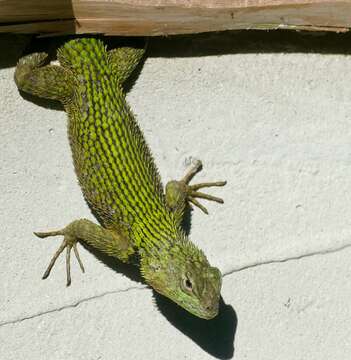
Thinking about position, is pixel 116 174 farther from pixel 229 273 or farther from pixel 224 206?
pixel 229 273

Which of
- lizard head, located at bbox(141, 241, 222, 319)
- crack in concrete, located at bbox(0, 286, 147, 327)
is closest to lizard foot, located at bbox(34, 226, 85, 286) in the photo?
crack in concrete, located at bbox(0, 286, 147, 327)

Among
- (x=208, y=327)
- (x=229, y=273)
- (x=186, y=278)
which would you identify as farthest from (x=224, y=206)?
(x=186, y=278)

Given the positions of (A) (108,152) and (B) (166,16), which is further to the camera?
(B) (166,16)

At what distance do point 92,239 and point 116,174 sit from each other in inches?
12.0

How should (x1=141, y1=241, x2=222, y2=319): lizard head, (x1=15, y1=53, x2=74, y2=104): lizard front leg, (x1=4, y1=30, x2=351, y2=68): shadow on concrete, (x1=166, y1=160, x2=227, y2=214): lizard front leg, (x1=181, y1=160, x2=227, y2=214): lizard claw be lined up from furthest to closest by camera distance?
(x1=181, y1=160, x2=227, y2=214): lizard claw < (x1=166, y1=160, x2=227, y2=214): lizard front leg < (x1=4, y1=30, x2=351, y2=68): shadow on concrete < (x1=15, y1=53, x2=74, y2=104): lizard front leg < (x1=141, y1=241, x2=222, y2=319): lizard head

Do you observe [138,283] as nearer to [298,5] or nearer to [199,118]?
[199,118]

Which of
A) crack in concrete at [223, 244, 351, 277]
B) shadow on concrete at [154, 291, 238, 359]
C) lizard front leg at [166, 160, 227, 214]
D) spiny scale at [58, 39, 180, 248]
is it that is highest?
spiny scale at [58, 39, 180, 248]

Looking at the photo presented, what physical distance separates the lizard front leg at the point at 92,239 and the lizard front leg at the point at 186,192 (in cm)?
27

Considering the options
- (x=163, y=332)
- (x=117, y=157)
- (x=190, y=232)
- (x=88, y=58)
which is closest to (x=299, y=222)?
(x=190, y=232)

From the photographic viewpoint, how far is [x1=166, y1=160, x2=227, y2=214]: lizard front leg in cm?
354

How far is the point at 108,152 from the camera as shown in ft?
10.8

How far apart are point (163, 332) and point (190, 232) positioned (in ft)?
1.47

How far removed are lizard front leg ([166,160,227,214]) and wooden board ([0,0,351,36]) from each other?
626 mm

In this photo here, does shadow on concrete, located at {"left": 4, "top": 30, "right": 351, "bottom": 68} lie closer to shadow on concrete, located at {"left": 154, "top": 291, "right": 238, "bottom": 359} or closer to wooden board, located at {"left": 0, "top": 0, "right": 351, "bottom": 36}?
wooden board, located at {"left": 0, "top": 0, "right": 351, "bottom": 36}
